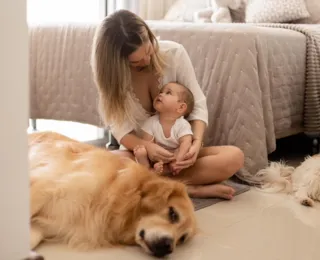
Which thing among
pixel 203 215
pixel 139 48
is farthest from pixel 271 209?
pixel 139 48

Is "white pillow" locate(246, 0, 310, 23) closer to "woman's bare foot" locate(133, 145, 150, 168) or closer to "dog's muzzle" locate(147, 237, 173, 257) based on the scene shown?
"woman's bare foot" locate(133, 145, 150, 168)

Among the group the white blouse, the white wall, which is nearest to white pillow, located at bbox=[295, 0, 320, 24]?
the white blouse

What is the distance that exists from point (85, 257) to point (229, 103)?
0.97 meters

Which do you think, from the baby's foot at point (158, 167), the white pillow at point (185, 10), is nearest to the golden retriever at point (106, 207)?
the baby's foot at point (158, 167)

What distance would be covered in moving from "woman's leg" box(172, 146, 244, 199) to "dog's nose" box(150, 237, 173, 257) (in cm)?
57

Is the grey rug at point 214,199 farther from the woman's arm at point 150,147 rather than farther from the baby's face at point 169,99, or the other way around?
the baby's face at point 169,99

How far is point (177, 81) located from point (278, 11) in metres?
1.32

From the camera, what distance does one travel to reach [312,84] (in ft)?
7.84

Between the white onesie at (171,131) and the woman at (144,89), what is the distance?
1.8 inches

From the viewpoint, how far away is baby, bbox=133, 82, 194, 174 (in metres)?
1.82

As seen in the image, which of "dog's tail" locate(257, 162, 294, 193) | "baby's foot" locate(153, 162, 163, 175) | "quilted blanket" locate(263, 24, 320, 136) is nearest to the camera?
"baby's foot" locate(153, 162, 163, 175)

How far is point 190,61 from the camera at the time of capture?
2.03m

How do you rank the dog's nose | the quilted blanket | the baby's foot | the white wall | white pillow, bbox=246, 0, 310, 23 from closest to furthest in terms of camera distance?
the white wall → the dog's nose → the baby's foot → the quilted blanket → white pillow, bbox=246, 0, 310, 23

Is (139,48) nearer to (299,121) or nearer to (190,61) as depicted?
(190,61)
